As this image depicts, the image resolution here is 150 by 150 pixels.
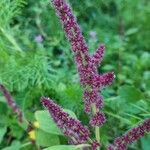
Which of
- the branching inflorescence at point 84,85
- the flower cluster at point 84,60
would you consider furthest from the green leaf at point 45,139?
the flower cluster at point 84,60

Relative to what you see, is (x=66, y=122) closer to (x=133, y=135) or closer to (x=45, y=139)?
(x=133, y=135)

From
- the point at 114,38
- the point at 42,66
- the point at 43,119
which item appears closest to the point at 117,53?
the point at 114,38

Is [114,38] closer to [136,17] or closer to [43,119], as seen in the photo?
[136,17]

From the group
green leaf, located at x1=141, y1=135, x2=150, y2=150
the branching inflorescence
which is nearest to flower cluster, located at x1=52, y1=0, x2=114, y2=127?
the branching inflorescence

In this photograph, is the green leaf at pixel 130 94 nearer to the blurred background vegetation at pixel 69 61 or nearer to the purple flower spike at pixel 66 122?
the blurred background vegetation at pixel 69 61

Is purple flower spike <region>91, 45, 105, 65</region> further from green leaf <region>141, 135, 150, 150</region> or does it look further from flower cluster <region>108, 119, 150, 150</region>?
green leaf <region>141, 135, 150, 150</region>
